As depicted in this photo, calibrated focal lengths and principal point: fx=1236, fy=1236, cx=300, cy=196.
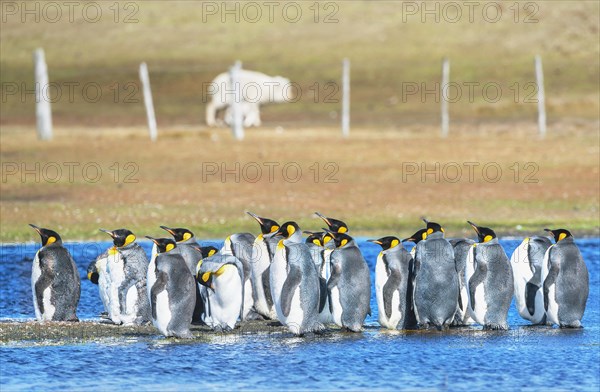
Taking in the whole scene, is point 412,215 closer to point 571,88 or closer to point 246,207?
point 246,207

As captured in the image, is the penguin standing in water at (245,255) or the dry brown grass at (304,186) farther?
the dry brown grass at (304,186)

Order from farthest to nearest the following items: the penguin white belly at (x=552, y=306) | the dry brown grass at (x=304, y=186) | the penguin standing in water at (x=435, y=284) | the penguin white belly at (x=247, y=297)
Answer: the dry brown grass at (x=304, y=186), the penguin white belly at (x=247, y=297), the penguin white belly at (x=552, y=306), the penguin standing in water at (x=435, y=284)

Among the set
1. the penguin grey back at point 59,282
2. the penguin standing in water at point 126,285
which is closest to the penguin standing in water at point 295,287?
the penguin standing in water at point 126,285

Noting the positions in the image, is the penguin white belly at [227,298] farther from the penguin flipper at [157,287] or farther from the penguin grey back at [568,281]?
the penguin grey back at [568,281]

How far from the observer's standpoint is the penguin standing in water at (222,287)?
10.6 m

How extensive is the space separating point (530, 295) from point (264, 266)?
2450 mm

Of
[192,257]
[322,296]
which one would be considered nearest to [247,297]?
[192,257]

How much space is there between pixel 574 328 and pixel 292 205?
8.03 meters

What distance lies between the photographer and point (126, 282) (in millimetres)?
11008

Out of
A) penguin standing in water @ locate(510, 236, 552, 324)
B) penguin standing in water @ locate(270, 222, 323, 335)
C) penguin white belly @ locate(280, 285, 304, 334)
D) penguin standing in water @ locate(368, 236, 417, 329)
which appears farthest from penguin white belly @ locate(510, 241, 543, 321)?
penguin white belly @ locate(280, 285, 304, 334)

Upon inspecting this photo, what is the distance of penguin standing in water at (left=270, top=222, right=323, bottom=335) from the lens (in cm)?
1035

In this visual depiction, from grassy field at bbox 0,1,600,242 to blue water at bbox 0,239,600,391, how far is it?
604 centimetres

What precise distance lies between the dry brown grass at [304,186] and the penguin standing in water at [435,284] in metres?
5.52

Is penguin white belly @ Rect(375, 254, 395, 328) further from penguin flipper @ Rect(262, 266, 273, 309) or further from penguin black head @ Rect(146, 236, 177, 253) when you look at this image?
penguin black head @ Rect(146, 236, 177, 253)
